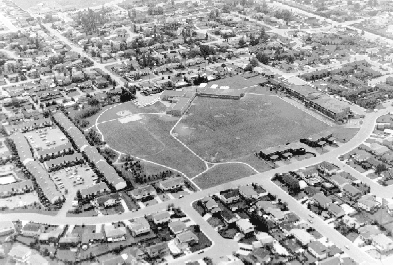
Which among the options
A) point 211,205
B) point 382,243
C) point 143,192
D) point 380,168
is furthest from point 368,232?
point 143,192

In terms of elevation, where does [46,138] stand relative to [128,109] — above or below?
below

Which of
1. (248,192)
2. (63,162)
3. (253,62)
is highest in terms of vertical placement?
(253,62)

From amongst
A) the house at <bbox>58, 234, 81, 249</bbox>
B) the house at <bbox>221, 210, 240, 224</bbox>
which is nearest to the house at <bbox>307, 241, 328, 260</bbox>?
the house at <bbox>221, 210, 240, 224</bbox>

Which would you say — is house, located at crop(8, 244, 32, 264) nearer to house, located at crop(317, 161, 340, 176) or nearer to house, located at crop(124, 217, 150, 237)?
house, located at crop(124, 217, 150, 237)

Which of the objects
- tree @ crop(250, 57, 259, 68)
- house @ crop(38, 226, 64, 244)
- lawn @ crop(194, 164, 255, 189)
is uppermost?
tree @ crop(250, 57, 259, 68)

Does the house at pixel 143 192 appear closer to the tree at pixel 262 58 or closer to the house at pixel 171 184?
the house at pixel 171 184

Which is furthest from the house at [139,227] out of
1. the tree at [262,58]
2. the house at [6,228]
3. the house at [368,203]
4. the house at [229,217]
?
the tree at [262,58]

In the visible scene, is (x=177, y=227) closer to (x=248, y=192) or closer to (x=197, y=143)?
(x=248, y=192)
